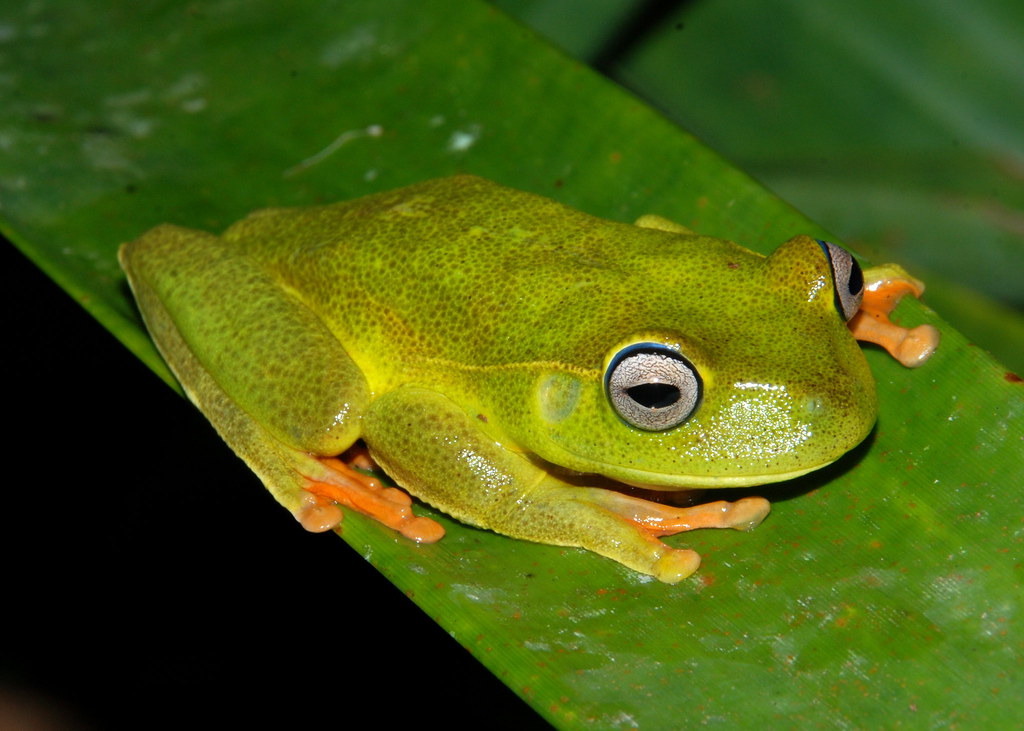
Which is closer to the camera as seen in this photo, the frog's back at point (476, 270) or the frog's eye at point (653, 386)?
the frog's eye at point (653, 386)

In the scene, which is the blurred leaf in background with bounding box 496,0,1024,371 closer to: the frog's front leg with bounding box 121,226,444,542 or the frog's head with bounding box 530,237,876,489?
the frog's head with bounding box 530,237,876,489

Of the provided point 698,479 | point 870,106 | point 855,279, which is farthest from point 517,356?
point 870,106

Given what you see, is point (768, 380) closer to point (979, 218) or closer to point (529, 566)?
point (529, 566)

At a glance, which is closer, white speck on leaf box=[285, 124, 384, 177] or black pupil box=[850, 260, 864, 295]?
black pupil box=[850, 260, 864, 295]

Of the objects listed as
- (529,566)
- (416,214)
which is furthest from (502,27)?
(529,566)

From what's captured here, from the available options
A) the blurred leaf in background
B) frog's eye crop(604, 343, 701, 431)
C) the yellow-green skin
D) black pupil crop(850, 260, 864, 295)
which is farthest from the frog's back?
the blurred leaf in background

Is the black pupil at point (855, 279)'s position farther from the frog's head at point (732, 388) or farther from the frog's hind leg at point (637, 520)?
the frog's hind leg at point (637, 520)

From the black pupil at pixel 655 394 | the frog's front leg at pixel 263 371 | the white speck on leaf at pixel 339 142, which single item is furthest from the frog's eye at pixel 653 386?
the white speck on leaf at pixel 339 142
